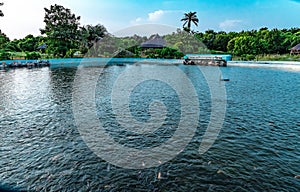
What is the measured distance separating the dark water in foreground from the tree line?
142 ft

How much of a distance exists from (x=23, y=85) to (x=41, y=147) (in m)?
18.2

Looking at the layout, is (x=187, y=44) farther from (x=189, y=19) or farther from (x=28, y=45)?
(x=28, y=45)

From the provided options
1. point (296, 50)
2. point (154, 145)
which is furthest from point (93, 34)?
point (154, 145)

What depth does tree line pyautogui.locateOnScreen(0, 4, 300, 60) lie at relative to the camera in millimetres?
56156

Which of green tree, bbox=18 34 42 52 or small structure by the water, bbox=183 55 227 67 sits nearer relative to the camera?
small structure by the water, bbox=183 55 227 67

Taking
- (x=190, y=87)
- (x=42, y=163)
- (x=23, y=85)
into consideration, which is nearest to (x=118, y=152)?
(x=42, y=163)

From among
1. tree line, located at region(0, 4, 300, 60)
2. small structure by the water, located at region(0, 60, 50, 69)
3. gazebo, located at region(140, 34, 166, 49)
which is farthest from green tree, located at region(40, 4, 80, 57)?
gazebo, located at region(140, 34, 166, 49)

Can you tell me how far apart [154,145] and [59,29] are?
182 ft

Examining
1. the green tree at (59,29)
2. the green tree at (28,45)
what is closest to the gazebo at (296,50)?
the green tree at (59,29)

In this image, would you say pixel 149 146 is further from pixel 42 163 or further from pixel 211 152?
pixel 42 163

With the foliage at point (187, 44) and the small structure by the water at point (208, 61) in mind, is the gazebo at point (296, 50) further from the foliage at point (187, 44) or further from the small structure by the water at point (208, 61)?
the foliage at point (187, 44)

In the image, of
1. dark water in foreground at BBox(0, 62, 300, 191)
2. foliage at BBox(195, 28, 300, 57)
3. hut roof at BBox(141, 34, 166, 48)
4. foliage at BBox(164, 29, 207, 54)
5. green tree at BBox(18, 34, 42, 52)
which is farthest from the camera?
green tree at BBox(18, 34, 42, 52)

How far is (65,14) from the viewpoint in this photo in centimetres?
5769

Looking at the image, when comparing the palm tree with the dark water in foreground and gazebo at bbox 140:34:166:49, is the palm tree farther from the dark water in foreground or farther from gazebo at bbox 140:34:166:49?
the dark water in foreground
